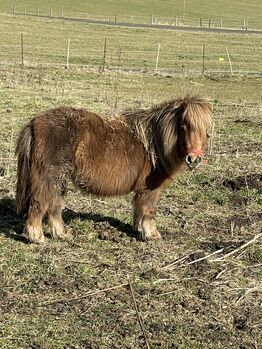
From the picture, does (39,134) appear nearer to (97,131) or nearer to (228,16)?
(97,131)

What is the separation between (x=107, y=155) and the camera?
19.6 ft

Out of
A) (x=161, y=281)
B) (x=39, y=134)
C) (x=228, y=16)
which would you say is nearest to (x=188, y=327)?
(x=161, y=281)

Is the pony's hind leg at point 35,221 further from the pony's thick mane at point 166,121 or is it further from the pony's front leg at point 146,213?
the pony's thick mane at point 166,121

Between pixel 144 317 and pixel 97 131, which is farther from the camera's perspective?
pixel 97 131

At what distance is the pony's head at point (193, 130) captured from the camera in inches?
225

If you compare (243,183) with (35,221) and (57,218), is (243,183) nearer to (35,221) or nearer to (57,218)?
(57,218)

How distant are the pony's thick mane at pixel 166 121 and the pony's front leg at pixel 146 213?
39 cm

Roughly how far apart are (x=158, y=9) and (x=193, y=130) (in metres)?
78.5

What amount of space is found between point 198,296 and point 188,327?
582mm

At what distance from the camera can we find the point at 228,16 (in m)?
79.3

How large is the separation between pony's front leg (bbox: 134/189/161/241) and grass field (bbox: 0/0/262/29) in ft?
205

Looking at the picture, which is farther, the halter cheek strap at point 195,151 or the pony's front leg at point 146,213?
the pony's front leg at point 146,213

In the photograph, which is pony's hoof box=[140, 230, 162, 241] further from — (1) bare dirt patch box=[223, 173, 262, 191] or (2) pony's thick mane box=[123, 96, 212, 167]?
(1) bare dirt patch box=[223, 173, 262, 191]

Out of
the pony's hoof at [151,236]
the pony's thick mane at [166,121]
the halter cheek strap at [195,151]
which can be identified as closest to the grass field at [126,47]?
the pony's thick mane at [166,121]
